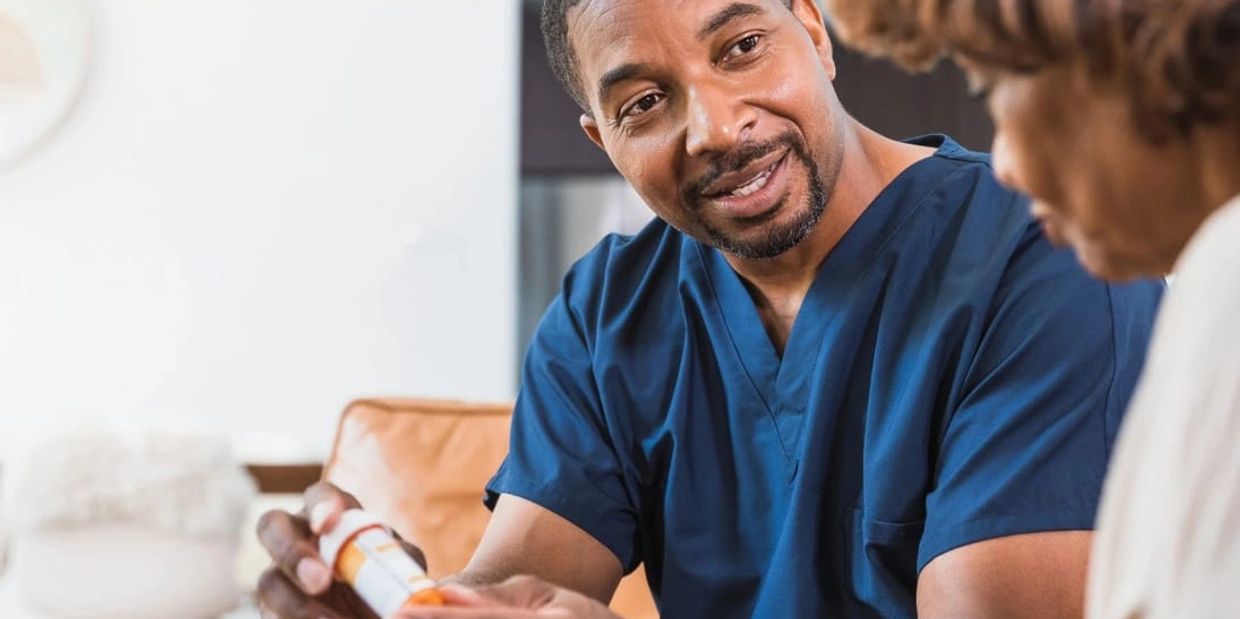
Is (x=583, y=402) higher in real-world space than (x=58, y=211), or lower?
higher

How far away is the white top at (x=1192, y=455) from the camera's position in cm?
42

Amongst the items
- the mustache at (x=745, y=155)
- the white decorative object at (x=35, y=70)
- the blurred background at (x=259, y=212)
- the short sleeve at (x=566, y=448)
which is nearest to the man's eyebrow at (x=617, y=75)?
the mustache at (x=745, y=155)

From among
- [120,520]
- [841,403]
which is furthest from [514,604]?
[120,520]

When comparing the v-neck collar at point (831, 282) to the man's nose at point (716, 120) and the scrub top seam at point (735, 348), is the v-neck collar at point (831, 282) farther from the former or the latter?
the man's nose at point (716, 120)

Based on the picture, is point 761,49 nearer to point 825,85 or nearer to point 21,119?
point 825,85

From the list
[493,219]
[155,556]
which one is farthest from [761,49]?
[493,219]

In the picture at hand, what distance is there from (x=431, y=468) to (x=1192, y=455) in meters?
1.56

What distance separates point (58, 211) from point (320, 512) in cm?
253

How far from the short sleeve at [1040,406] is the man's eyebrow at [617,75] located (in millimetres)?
364

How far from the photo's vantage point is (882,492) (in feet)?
3.62

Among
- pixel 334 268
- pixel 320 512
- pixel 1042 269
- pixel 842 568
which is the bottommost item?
pixel 334 268

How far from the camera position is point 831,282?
1.23m

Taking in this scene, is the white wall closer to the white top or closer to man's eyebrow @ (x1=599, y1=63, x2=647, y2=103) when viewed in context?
man's eyebrow @ (x1=599, y1=63, x2=647, y2=103)

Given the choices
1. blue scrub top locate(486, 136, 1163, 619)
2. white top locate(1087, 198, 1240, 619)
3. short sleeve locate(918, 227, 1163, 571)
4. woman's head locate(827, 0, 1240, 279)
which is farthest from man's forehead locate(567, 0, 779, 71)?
white top locate(1087, 198, 1240, 619)
